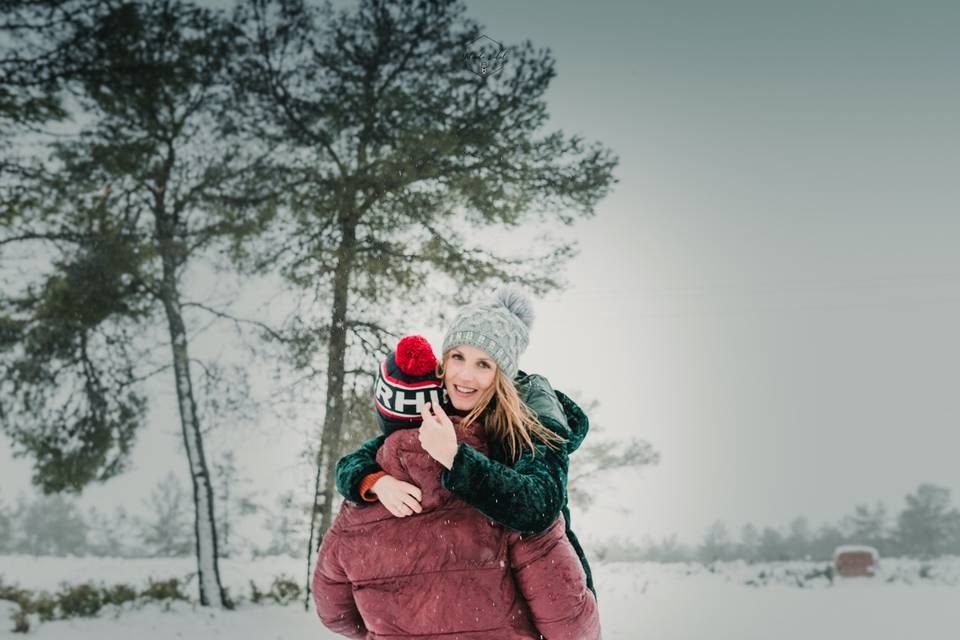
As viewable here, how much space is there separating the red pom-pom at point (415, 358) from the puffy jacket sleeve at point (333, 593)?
0.31 metres

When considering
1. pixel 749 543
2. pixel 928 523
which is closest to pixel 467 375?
pixel 749 543

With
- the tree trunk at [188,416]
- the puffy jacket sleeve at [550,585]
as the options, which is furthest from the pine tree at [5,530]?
the puffy jacket sleeve at [550,585]

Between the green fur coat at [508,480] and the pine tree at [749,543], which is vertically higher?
the green fur coat at [508,480]

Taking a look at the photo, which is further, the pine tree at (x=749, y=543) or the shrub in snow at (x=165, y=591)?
the pine tree at (x=749, y=543)

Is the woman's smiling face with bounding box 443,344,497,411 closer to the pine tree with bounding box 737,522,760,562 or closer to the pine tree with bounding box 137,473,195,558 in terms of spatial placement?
the pine tree with bounding box 137,473,195,558

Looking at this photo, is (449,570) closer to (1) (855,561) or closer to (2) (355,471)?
(2) (355,471)

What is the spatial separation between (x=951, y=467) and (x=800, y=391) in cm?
197

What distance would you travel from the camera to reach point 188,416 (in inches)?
195

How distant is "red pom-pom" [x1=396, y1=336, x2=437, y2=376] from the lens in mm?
1199

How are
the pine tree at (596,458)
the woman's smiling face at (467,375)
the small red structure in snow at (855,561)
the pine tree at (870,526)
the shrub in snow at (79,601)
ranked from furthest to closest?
the pine tree at (870,526) → the small red structure in snow at (855,561) → the pine tree at (596,458) → the shrub in snow at (79,601) → the woman's smiling face at (467,375)

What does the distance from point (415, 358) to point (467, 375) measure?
5.1 inches

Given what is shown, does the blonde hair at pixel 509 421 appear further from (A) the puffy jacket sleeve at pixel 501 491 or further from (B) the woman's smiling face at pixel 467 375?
(A) the puffy jacket sleeve at pixel 501 491

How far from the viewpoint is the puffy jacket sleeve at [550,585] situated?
3.55 ft

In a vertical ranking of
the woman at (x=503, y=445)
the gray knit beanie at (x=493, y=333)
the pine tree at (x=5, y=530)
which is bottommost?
the pine tree at (x=5, y=530)
